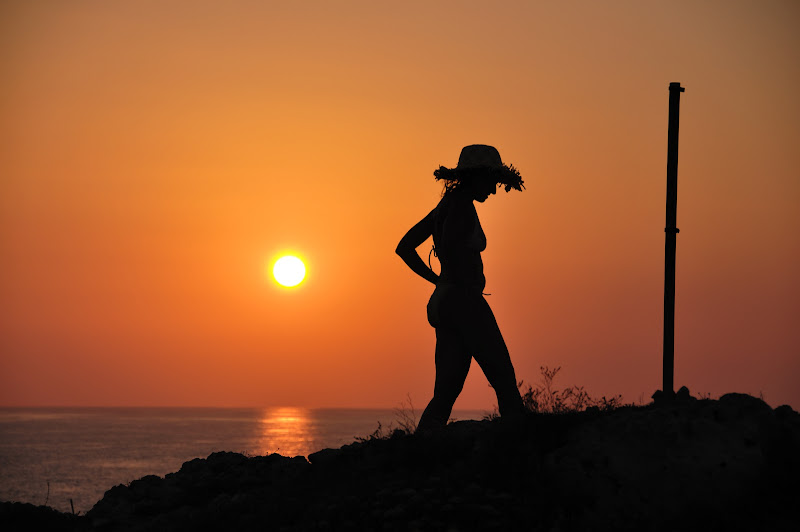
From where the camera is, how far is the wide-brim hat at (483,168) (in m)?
10.5

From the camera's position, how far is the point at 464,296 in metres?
10.4

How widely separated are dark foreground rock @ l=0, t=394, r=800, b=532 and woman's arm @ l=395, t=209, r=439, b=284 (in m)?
1.63

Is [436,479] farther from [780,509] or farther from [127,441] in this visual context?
[127,441]

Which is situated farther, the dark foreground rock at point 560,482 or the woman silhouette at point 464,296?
the woman silhouette at point 464,296

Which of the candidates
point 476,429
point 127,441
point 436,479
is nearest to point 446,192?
point 476,429

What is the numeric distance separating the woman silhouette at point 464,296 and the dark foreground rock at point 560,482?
52 cm

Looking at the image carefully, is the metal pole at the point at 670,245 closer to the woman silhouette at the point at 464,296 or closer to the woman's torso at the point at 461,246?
the woman silhouette at the point at 464,296

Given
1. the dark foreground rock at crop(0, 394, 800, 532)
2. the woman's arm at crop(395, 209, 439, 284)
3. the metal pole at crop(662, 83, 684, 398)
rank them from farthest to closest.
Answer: the metal pole at crop(662, 83, 684, 398) < the woman's arm at crop(395, 209, 439, 284) < the dark foreground rock at crop(0, 394, 800, 532)

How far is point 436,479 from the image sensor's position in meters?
8.99

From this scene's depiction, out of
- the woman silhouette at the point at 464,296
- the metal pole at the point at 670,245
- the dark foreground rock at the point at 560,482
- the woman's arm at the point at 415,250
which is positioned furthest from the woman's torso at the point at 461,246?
the metal pole at the point at 670,245

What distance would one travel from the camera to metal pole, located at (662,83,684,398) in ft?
37.7

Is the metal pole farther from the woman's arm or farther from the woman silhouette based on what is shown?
the woman's arm

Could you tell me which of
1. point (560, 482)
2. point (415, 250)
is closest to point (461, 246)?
point (415, 250)

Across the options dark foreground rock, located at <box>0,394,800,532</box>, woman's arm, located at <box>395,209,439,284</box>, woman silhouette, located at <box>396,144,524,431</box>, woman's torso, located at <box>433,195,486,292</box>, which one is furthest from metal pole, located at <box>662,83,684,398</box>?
woman's arm, located at <box>395,209,439,284</box>
